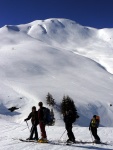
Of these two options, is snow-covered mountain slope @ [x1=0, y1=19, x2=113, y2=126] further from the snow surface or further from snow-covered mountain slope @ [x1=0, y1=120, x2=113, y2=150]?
snow-covered mountain slope @ [x1=0, y1=120, x2=113, y2=150]

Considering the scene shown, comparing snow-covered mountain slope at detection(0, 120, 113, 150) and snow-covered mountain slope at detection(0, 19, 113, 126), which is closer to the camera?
snow-covered mountain slope at detection(0, 120, 113, 150)

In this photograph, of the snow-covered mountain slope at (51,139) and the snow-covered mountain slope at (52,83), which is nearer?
the snow-covered mountain slope at (51,139)

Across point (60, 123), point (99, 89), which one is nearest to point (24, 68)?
point (99, 89)

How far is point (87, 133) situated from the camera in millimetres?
21406

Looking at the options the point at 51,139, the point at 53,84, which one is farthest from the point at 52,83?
the point at 51,139

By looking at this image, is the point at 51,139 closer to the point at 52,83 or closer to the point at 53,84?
the point at 53,84

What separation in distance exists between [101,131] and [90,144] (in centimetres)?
601

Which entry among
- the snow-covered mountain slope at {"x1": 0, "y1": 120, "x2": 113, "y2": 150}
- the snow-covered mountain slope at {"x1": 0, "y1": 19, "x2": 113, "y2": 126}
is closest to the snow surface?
the snow-covered mountain slope at {"x1": 0, "y1": 19, "x2": 113, "y2": 126}

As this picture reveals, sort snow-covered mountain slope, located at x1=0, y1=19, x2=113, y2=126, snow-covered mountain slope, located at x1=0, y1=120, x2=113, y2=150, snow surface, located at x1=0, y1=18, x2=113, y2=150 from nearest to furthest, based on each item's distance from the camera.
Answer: snow-covered mountain slope, located at x1=0, y1=120, x2=113, y2=150
snow surface, located at x1=0, y1=18, x2=113, y2=150
snow-covered mountain slope, located at x1=0, y1=19, x2=113, y2=126

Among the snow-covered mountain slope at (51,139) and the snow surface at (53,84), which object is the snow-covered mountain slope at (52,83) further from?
the snow-covered mountain slope at (51,139)

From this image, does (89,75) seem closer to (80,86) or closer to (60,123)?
(80,86)

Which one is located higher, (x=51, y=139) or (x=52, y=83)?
(x=52, y=83)

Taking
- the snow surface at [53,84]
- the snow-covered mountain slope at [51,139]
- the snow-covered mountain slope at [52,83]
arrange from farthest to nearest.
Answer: the snow-covered mountain slope at [52,83]
the snow surface at [53,84]
the snow-covered mountain slope at [51,139]

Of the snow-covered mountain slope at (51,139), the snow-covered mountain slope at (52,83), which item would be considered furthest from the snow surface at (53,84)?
the snow-covered mountain slope at (51,139)
